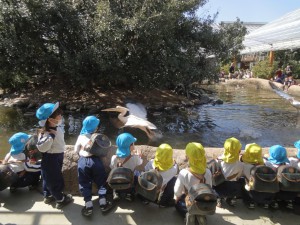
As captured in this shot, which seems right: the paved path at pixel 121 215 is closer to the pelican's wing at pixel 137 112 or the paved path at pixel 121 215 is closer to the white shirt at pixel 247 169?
the white shirt at pixel 247 169

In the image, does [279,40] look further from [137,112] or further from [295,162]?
[295,162]

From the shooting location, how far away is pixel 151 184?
122 inches

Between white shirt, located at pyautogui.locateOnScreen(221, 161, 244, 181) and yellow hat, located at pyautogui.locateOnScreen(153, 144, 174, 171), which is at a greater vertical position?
yellow hat, located at pyautogui.locateOnScreen(153, 144, 174, 171)

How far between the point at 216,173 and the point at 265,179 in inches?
20.1

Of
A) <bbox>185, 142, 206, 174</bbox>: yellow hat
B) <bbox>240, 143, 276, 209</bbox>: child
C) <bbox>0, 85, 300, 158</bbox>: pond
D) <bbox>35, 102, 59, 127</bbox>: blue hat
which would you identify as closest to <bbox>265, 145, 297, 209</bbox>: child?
<bbox>240, 143, 276, 209</bbox>: child

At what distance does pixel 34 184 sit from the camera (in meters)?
3.72

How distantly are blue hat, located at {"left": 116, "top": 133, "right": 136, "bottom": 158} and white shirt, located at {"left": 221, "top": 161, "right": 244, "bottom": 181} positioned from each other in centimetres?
109

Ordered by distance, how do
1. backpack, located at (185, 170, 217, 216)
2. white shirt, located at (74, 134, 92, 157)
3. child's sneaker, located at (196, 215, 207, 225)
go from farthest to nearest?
white shirt, located at (74, 134, 92, 157), child's sneaker, located at (196, 215, 207, 225), backpack, located at (185, 170, 217, 216)

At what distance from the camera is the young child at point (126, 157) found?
3367 mm

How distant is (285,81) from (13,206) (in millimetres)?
17370

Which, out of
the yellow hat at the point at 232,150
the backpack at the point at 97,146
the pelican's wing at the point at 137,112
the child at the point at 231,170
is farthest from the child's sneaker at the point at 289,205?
the pelican's wing at the point at 137,112

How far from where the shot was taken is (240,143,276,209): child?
10.8ft

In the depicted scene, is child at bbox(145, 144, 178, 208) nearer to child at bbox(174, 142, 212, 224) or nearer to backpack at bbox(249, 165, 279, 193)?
child at bbox(174, 142, 212, 224)

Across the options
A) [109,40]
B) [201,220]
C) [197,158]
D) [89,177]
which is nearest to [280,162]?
[197,158]
